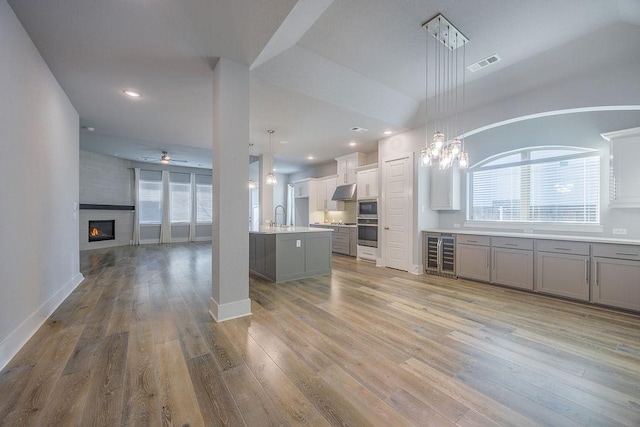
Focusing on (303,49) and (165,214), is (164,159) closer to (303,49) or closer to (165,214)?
(165,214)

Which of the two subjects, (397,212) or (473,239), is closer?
(473,239)

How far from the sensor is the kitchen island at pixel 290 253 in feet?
14.4

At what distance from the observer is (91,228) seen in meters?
7.91

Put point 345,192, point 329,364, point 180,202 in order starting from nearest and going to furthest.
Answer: point 329,364 → point 345,192 → point 180,202

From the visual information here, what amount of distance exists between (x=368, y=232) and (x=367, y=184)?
1223mm

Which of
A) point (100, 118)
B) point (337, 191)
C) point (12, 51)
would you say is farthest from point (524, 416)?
point (100, 118)

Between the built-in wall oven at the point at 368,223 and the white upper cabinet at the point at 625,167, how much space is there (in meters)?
3.79

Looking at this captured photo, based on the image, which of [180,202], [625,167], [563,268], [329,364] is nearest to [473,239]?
[563,268]

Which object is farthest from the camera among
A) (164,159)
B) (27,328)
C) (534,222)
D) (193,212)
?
(193,212)

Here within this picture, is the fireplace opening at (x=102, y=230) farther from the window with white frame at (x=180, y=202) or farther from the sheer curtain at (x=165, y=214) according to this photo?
the window with white frame at (x=180, y=202)

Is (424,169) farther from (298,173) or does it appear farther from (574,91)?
(298,173)

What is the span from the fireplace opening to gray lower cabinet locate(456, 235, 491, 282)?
33.4ft

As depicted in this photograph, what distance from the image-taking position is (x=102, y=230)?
8.29 meters

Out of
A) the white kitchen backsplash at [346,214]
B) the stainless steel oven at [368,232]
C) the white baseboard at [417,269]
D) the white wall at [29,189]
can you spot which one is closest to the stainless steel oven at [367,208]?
the stainless steel oven at [368,232]
